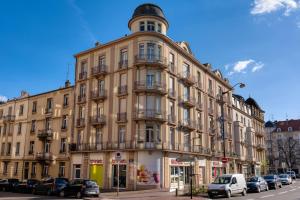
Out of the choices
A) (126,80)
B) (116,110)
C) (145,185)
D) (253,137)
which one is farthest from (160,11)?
(253,137)

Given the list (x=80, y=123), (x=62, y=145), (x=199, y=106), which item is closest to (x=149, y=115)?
(x=80, y=123)

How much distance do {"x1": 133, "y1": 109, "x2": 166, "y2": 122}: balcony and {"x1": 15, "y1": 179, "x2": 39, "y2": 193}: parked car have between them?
1164cm

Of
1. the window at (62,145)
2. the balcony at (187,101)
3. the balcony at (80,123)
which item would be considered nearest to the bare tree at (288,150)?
the balcony at (187,101)

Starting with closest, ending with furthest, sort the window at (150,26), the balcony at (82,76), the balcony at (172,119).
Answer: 1. the balcony at (172,119)
2. the window at (150,26)
3. the balcony at (82,76)

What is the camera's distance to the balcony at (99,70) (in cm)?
3694

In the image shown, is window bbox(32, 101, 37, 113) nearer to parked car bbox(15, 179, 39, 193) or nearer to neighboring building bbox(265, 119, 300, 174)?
parked car bbox(15, 179, 39, 193)

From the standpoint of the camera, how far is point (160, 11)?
37.3 metres

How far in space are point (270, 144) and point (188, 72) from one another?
73.5 metres

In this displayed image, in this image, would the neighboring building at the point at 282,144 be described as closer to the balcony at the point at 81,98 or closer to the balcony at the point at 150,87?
the balcony at the point at 150,87

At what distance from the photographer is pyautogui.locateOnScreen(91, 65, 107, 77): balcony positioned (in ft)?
121

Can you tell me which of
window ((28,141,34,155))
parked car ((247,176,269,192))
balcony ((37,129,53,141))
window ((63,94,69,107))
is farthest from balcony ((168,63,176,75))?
window ((28,141,34,155))

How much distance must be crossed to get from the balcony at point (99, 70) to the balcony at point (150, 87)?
506cm

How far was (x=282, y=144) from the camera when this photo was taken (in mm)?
97875

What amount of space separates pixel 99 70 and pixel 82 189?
16924mm
